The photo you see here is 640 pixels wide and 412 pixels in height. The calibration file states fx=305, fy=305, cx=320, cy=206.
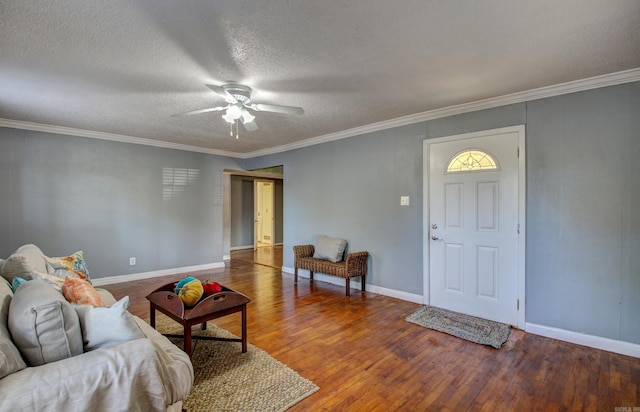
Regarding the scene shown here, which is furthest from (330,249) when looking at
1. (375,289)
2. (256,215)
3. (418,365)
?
(256,215)

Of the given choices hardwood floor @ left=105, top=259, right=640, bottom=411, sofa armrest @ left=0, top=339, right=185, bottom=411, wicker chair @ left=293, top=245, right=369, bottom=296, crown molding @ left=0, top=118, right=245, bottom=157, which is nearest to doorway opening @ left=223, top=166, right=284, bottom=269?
crown molding @ left=0, top=118, right=245, bottom=157

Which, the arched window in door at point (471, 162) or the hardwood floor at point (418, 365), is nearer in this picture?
the hardwood floor at point (418, 365)

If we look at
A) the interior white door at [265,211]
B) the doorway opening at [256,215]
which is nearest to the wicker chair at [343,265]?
the doorway opening at [256,215]

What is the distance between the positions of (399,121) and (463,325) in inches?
98.5

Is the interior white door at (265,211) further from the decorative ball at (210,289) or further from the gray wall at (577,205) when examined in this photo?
the decorative ball at (210,289)

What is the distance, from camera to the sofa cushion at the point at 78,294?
68.7 inches

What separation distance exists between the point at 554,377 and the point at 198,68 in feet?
11.8

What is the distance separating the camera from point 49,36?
2.00m

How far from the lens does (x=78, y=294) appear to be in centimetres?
177

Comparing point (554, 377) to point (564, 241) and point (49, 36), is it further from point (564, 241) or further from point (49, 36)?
point (49, 36)

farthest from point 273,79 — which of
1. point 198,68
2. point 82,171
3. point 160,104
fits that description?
point 82,171

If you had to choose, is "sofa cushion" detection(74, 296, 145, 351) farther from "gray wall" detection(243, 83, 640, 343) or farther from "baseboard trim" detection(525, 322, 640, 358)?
"baseboard trim" detection(525, 322, 640, 358)

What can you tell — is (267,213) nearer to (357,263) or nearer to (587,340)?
(357,263)

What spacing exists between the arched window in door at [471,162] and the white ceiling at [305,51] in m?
0.59
